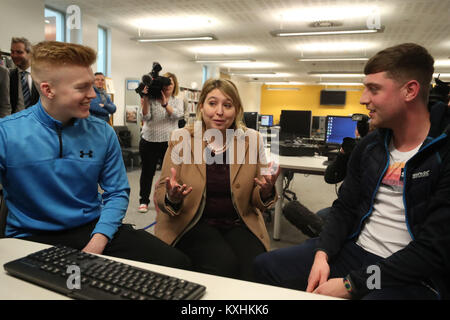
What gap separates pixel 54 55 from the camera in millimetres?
1113

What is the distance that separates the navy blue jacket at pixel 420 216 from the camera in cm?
94

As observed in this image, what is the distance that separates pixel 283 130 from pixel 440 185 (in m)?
3.26

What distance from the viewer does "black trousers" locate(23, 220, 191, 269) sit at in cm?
109

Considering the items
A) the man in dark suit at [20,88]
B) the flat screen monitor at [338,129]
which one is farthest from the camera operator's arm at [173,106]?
the flat screen monitor at [338,129]

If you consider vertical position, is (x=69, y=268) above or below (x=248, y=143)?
below

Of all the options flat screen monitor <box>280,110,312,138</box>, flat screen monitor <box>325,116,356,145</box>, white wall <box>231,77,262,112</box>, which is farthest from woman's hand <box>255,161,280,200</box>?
white wall <box>231,77,262,112</box>

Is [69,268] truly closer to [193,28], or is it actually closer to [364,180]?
[364,180]

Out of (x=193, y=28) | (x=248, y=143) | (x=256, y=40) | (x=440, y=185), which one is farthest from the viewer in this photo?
(x=256, y=40)

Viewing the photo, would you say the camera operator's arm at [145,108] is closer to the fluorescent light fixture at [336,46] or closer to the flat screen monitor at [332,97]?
the fluorescent light fixture at [336,46]

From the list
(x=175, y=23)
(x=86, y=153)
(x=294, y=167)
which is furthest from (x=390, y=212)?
(x=175, y=23)

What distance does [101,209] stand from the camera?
1245mm

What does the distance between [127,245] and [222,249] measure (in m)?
0.45

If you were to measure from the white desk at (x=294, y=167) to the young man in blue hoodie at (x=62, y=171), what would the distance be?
1880 millimetres
